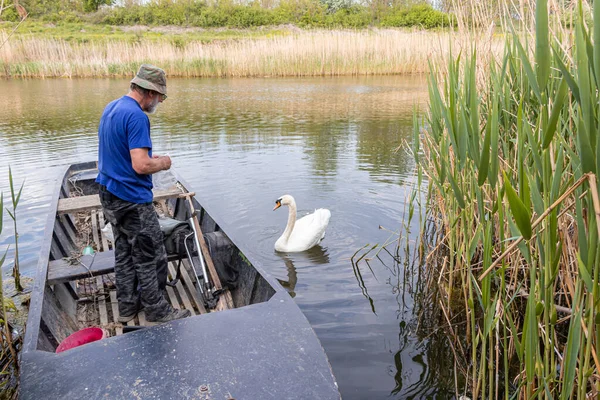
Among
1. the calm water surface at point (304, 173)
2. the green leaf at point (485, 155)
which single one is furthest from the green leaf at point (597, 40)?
the calm water surface at point (304, 173)

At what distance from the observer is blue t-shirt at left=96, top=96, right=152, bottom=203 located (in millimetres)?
3438

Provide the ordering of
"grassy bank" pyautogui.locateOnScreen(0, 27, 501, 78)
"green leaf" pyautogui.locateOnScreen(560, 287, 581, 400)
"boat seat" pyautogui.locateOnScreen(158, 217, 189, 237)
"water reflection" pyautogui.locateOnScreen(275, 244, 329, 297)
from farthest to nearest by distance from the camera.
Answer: "grassy bank" pyautogui.locateOnScreen(0, 27, 501, 78) → "water reflection" pyautogui.locateOnScreen(275, 244, 329, 297) → "boat seat" pyautogui.locateOnScreen(158, 217, 189, 237) → "green leaf" pyautogui.locateOnScreen(560, 287, 581, 400)

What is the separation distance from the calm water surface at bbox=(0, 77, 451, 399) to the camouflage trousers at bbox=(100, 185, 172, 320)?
1.51 meters

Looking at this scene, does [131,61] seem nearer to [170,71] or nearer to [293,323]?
[170,71]

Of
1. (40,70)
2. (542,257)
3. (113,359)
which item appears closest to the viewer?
(542,257)

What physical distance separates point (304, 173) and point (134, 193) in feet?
18.3

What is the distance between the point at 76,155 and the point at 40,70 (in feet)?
50.6

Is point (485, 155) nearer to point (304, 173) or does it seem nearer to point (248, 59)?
point (304, 173)

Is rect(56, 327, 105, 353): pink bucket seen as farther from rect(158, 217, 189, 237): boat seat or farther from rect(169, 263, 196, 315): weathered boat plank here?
rect(158, 217, 189, 237): boat seat

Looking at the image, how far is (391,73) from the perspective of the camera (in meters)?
23.2

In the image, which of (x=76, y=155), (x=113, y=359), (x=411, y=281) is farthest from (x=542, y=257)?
(x=76, y=155)

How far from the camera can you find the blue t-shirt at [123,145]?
3438 mm

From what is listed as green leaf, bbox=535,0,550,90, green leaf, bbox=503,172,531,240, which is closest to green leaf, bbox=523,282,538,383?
green leaf, bbox=503,172,531,240

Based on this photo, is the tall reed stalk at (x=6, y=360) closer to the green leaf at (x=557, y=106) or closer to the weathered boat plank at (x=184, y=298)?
the weathered boat plank at (x=184, y=298)
